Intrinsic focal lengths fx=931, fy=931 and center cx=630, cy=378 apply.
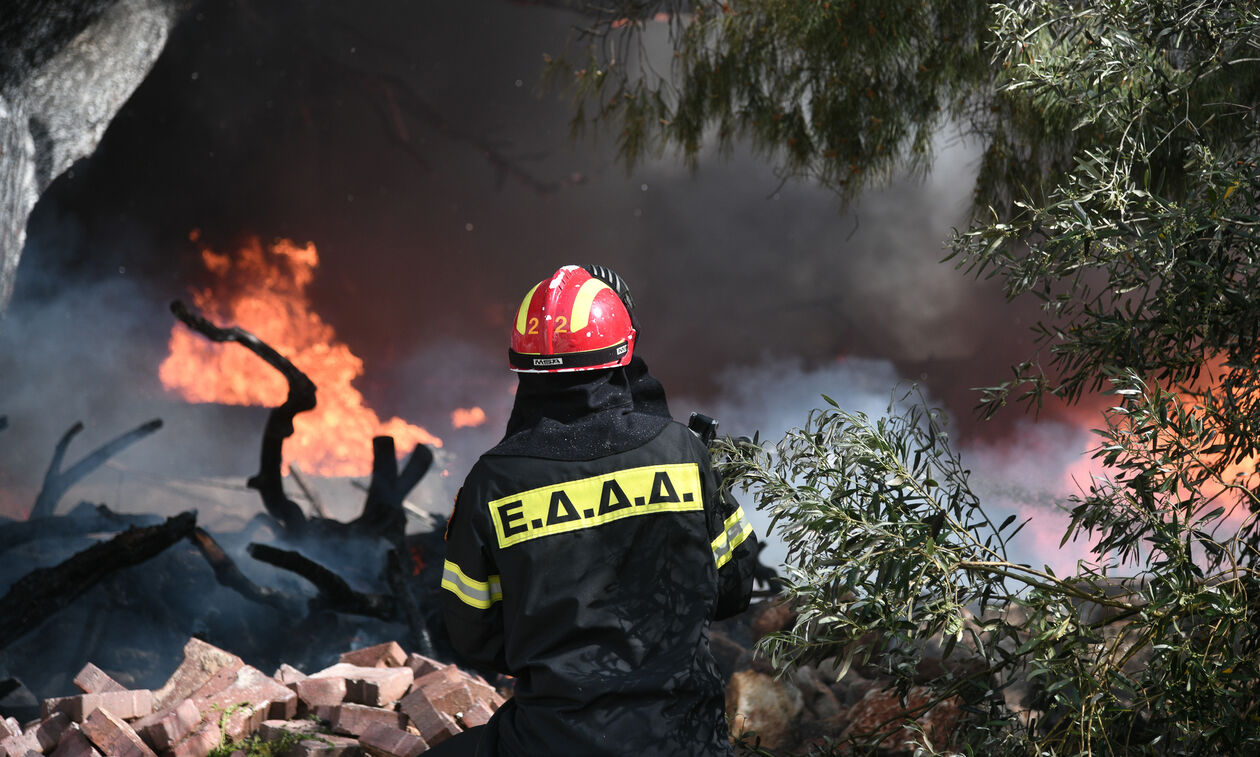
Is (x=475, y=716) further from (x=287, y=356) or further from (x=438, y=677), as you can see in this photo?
(x=287, y=356)

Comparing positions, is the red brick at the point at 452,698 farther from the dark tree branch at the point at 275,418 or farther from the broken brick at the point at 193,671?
the dark tree branch at the point at 275,418

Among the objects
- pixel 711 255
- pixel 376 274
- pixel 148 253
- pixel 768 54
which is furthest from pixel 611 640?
pixel 148 253

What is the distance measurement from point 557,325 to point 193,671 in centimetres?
260

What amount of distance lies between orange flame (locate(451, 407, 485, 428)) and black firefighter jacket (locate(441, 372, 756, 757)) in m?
2.77

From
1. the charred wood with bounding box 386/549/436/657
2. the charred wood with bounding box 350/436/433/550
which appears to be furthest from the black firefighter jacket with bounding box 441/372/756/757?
the charred wood with bounding box 350/436/433/550

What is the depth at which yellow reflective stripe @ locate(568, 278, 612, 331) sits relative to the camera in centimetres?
175

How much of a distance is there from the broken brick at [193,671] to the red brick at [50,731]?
0.98 ft

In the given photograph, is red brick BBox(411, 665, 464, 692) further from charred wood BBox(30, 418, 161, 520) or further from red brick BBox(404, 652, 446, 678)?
charred wood BBox(30, 418, 161, 520)

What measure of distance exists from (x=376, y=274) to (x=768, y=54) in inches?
82.9

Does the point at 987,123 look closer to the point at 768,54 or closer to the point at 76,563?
the point at 768,54

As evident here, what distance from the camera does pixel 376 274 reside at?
447 centimetres

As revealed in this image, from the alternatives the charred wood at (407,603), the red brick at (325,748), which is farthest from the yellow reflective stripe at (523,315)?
the charred wood at (407,603)

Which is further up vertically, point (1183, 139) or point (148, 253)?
point (148, 253)

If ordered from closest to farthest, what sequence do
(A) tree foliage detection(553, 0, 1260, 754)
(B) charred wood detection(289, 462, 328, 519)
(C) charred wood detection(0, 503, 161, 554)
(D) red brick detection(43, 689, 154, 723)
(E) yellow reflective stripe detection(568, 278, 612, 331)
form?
1. (A) tree foliage detection(553, 0, 1260, 754)
2. (E) yellow reflective stripe detection(568, 278, 612, 331)
3. (D) red brick detection(43, 689, 154, 723)
4. (C) charred wood detection(0, 503, 161, 554)
5. (B) charred wood detection(289, 462, 328, 519)
